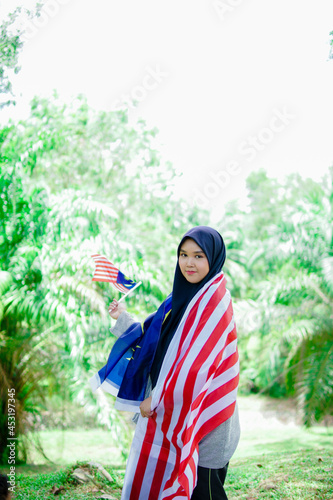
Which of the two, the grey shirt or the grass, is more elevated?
the grey shirt

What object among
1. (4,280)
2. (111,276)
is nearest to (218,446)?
(111,276)

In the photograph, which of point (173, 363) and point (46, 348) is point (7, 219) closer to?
point (46, 348)

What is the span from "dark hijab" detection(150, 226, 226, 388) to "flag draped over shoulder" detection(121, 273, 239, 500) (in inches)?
2.6

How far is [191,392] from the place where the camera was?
2062mm

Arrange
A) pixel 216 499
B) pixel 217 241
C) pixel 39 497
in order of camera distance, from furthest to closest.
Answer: pixel 39 497 → pixel 217 241 → pixel 216 499

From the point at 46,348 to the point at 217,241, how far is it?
4.87 metres

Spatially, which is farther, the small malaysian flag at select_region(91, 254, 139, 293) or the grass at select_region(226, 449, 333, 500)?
the grass at select_region(226, 449, 333, 500)

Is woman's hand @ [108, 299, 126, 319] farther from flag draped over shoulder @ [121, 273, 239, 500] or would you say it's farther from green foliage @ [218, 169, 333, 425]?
green foliage @ [218, 169, 333, 425]

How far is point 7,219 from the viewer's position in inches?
213

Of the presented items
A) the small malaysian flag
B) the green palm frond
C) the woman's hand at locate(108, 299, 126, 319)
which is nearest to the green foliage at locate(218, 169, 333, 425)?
the green palm frond

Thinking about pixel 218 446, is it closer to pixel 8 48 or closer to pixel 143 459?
pixel 143 459

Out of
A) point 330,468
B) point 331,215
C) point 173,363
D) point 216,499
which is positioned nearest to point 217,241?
point 173,363

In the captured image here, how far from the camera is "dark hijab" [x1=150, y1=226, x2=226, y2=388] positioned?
2.26 meters

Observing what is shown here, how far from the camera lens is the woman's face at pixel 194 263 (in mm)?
2240
